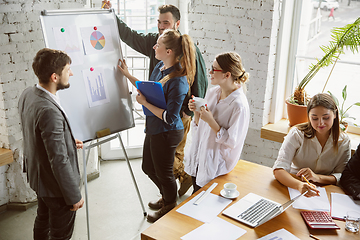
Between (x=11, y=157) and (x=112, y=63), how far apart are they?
1196 mm

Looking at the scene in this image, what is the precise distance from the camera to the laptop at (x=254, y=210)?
177 centimetres

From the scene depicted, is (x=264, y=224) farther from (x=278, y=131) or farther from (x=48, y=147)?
(x=278, y=131)

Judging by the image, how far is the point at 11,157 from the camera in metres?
2.89

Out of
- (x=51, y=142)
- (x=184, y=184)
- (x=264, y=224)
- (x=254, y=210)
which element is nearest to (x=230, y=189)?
(x=254, y=210)

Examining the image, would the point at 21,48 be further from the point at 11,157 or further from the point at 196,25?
the point at 196,25

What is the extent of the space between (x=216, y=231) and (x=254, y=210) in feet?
0.95

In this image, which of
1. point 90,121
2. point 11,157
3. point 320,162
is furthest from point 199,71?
point 11,157

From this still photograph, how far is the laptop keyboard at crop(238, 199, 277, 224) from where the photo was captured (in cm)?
181

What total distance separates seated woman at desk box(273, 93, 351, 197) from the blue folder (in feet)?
2.97

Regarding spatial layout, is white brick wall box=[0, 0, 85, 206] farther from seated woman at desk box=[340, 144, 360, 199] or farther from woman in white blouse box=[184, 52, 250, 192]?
seated woman at desk box=[340, 144, 360, 199]

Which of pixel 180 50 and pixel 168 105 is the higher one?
pixel 180 50

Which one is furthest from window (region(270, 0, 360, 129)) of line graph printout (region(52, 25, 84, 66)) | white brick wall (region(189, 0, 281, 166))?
line graph printout (region(52, 25, 84, 66))

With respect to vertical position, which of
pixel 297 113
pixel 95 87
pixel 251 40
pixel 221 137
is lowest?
pixel 297 113

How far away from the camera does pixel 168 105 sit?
2.47 meters
